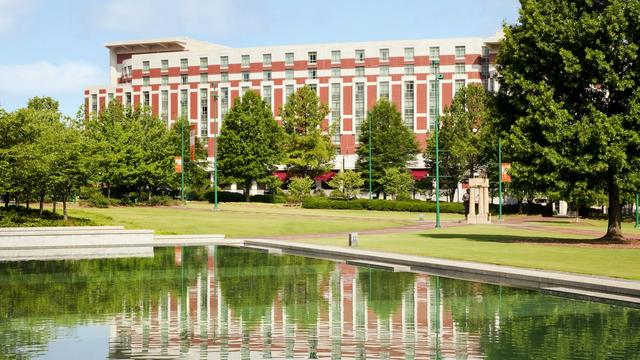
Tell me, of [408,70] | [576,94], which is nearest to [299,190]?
[408,70]

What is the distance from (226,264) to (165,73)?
4068 inches

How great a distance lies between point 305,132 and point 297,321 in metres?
77.7

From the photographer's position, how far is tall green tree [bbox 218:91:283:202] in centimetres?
8756

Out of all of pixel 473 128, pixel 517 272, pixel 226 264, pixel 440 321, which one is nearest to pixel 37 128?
pixel 226 264

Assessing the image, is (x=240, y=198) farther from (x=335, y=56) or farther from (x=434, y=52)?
A: (x=434, y=52)

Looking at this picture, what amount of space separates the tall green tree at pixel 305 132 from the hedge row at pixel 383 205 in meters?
9.81

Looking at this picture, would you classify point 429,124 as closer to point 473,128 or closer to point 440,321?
point 473,128

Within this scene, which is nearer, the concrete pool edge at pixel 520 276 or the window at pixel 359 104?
the concrete pool edge at pixel 520 276

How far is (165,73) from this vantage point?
12656 cm

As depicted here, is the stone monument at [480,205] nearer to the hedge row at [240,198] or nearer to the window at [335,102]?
the hedge row at [240,198]

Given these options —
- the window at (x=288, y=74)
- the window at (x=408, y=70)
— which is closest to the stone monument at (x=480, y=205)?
the window at (x=408, y=70)

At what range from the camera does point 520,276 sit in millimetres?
20609

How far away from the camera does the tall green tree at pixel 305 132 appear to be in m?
89.6

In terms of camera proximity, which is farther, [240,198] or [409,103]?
[409,103]
